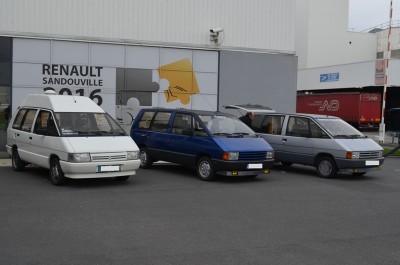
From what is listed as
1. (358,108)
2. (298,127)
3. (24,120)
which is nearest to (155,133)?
(24,120)

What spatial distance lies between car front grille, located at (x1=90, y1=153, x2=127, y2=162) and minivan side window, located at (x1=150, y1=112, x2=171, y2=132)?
9.11ft

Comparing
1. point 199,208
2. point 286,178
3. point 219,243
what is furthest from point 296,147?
point 219,243

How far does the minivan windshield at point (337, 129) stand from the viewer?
1270 cm

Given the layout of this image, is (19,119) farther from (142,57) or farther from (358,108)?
(358,108)

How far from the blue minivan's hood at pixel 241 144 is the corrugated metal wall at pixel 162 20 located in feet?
25.9

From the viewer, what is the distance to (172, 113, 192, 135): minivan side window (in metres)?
12.1

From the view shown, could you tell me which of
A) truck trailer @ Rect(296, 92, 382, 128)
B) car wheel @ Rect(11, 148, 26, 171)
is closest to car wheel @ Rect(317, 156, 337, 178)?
car wheel @ Rect(11, 148, 26, 171)

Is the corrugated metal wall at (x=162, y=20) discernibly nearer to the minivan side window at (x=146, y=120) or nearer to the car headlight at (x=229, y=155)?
the minivan side window at (x=146, y=120)

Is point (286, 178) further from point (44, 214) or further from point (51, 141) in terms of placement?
point (44, 214)

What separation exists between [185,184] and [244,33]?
10230 mm

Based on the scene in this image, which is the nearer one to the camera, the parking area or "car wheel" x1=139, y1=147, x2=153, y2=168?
the parking area

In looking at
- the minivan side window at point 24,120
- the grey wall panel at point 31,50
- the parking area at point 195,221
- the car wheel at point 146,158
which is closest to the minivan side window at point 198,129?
the parking area at point 195,221

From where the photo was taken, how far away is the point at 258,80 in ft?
63.9

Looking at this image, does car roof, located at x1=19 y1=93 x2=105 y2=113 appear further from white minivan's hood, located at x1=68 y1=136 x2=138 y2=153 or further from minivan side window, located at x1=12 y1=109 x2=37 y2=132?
white minivan's hood, located at x1=68 y1=136 x2=138 y2=153
